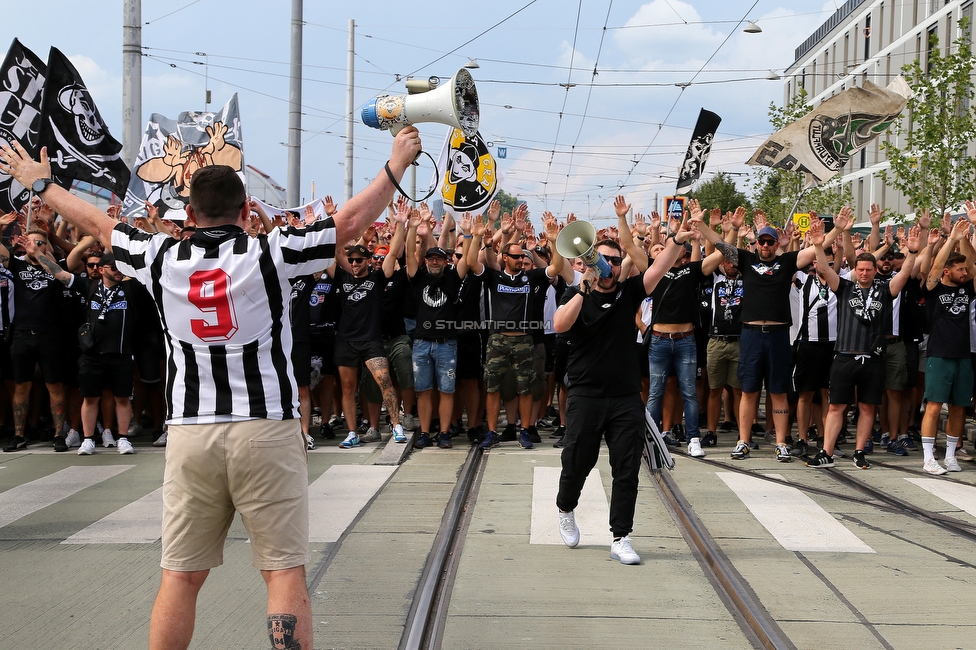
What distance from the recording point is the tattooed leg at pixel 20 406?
33.7ft

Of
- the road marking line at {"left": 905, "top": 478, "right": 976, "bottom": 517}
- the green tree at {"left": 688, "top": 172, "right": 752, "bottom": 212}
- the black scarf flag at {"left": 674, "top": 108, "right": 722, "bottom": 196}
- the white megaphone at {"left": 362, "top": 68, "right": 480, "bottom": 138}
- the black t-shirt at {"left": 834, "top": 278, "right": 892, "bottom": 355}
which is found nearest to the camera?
the white megaphone at {"left": 362, "top": 68, "right": 480, "bottom": 138}

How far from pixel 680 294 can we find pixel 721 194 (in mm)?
48193

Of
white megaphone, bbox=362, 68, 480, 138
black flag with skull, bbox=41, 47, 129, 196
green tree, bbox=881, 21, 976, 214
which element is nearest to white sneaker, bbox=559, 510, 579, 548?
white megaphone, bbox=362, 68, 480, 138

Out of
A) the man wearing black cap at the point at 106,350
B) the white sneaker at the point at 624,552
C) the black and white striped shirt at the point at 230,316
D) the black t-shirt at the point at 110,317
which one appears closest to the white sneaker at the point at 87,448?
the man wearing black cap at the point at 106,350

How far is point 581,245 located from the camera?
5762mm

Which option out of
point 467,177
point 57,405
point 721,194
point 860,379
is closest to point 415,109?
point 467,177

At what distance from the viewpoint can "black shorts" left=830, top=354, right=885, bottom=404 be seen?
950cm

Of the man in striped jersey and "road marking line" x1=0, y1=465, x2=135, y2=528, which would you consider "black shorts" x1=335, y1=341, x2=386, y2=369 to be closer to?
"road marking line" x1=0, y1=465, x2=135, y2=528

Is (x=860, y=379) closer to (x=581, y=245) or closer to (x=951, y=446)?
(x=951, y=446)

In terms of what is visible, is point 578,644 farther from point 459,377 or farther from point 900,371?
point 900,371

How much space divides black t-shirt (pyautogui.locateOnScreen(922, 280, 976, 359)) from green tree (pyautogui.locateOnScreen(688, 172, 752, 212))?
46508 millimetres

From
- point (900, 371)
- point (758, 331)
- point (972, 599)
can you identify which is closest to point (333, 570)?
point (972, 599)

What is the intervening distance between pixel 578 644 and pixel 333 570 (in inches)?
70.3

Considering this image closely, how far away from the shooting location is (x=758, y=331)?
10.1 m
